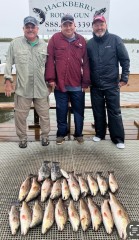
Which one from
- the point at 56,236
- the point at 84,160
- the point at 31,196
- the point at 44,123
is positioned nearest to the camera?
the point at 56,236

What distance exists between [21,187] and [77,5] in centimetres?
360

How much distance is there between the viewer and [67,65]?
416 centimetres

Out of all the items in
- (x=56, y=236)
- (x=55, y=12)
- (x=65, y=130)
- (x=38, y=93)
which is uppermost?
(x=55, y=12)

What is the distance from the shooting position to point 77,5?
5223 mm

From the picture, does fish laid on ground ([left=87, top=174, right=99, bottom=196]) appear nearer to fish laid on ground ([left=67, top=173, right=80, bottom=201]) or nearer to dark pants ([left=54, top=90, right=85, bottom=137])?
fish laid on ground ([left=67, top=173, right=80, bottom=201])

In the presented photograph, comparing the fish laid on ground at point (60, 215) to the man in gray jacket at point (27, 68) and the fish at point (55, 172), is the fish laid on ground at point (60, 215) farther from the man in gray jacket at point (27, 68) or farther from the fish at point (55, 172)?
the man in gray jacket at point (27, 68)

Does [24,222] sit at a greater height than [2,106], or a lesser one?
lesser

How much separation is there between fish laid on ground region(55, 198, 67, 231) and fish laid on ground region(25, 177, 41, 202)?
1.12 ft

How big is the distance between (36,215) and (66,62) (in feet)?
7.50

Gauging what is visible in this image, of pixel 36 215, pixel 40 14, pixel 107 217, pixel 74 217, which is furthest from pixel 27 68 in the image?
pixel 107 217

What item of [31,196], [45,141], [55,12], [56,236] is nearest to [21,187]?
[31,196]

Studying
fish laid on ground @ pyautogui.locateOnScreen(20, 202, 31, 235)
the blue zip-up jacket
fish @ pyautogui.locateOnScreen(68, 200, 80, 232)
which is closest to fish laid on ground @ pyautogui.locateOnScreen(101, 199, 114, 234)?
fish @ pyautogui.locateOnScreen(68, 200, 80, 232)

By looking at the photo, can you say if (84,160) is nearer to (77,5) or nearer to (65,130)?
(65,130)

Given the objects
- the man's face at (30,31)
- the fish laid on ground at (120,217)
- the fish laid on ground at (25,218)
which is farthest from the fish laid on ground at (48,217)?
the man's face at (30,31)
